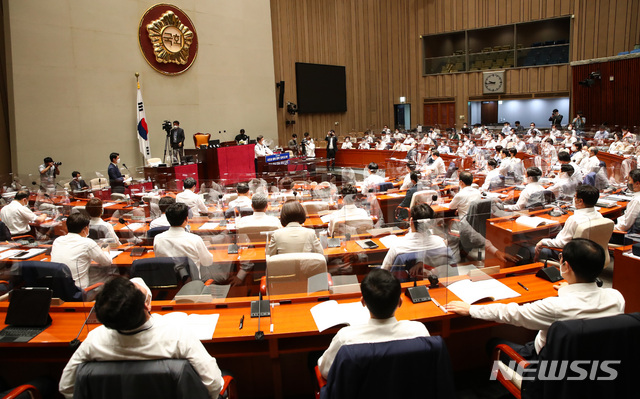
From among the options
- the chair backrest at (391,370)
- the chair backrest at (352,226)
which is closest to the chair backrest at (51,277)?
the chair backrest at (352,226)

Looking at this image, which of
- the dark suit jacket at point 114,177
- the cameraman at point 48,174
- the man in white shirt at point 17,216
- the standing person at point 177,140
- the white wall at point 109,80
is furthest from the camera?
the standing person at point 177,140

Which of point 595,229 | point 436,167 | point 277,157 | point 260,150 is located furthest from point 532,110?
point 595,229

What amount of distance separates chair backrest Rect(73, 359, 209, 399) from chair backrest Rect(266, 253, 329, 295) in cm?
138

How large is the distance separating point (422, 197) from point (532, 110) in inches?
668

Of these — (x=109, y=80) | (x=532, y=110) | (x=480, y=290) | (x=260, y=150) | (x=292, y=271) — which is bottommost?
(x=480, y=290)

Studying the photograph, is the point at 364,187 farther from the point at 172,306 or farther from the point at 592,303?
the point at 592,303

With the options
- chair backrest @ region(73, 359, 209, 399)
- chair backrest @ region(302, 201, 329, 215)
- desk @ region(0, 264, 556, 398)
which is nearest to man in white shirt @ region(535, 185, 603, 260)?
desk @ region(0, 264, 556, 398)

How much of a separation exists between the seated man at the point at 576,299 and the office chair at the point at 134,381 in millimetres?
1851

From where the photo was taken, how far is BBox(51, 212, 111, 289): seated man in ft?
13.7

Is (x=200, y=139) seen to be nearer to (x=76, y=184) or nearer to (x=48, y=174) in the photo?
(x=48, y=174)

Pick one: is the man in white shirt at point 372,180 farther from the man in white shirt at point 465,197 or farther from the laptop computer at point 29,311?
the laptop computer at point 29,311

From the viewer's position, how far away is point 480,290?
3348 mm

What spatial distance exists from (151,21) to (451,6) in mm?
13892

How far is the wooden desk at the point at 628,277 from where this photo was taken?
3.62m
